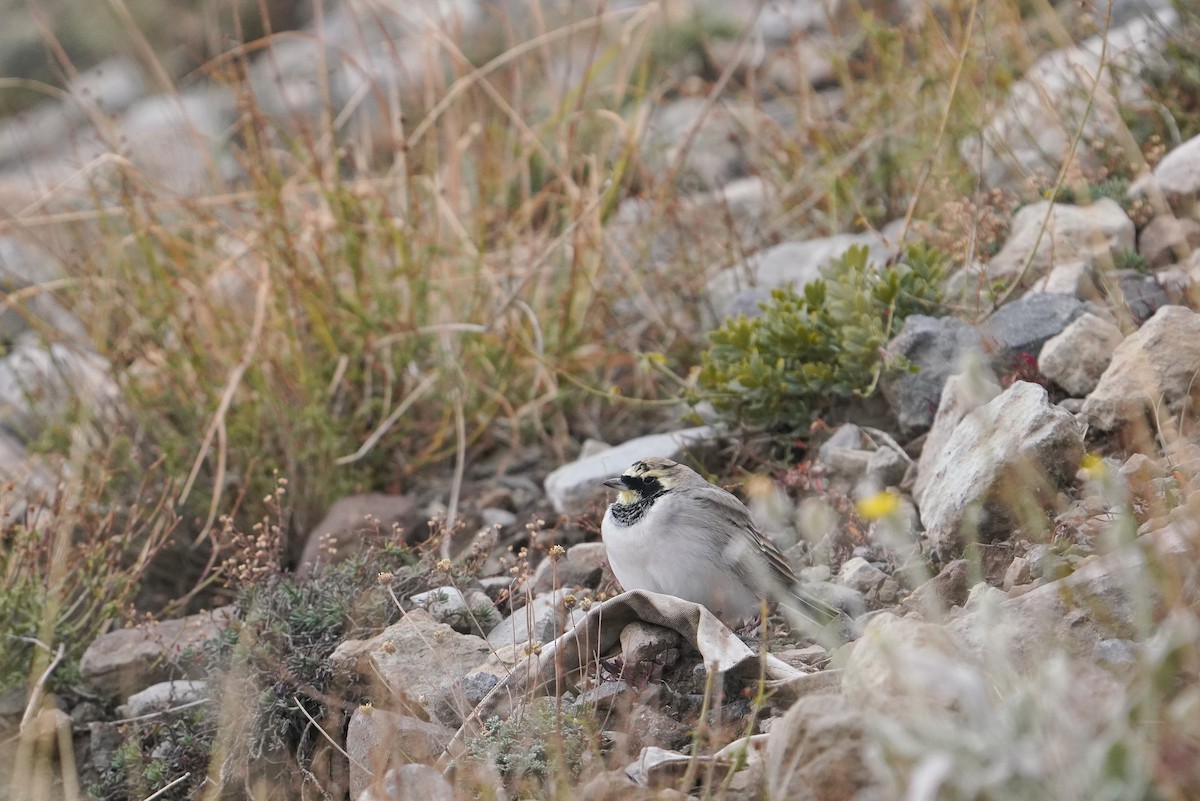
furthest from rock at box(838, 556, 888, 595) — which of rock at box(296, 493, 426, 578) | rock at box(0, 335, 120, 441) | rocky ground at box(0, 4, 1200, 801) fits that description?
rock at box(0, 335, 120, 441)

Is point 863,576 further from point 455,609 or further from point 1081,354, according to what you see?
point 455,609

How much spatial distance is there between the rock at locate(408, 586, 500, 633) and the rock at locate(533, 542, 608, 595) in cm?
29

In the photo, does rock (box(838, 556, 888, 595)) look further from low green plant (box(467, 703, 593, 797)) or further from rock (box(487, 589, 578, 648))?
low green plant (box(467, 703, 593, 797))

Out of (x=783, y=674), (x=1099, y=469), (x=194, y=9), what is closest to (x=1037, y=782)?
(x=1099, y=469)

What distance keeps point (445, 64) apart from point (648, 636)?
7364 millimetres

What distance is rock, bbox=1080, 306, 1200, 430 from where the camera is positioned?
11.3ft

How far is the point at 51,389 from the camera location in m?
5.48

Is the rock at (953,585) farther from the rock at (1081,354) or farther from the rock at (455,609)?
the rock at (455,609)

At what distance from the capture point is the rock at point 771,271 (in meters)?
5.14

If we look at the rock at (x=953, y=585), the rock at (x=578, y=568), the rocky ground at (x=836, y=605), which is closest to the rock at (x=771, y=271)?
the rocky ground at (x=836, y=605)

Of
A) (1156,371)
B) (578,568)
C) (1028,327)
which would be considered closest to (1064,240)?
(1028,327)

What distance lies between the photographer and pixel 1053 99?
18.0 ft

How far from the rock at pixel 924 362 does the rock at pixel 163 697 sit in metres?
2.50

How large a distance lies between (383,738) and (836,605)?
1.33 m
